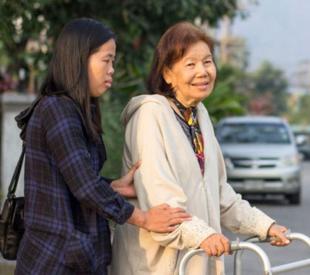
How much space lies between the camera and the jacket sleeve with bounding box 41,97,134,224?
2.94m

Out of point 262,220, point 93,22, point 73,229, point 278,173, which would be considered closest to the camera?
point 73,229

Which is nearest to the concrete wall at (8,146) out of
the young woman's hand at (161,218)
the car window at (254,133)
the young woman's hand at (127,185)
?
the car window at (254,133)

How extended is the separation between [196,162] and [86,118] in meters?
0.44

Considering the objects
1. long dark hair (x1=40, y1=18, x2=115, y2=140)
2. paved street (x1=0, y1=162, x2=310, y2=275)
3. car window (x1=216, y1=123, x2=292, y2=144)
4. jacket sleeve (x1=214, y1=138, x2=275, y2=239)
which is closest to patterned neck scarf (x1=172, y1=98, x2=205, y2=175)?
jacket sleeve (x1=214, y1=138, x2=275, y2=239)

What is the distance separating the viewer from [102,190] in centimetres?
296

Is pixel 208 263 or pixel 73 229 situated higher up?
pixel 73 229

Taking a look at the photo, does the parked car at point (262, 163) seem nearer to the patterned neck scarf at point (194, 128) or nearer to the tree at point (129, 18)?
the tree at point (129, 18)

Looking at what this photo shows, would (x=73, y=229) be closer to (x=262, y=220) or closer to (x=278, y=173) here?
(x=262, y=220)

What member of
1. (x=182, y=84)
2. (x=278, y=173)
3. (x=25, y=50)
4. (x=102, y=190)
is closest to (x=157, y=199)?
(x=102, y=190)

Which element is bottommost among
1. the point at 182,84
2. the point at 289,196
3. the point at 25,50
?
the point at 289,196

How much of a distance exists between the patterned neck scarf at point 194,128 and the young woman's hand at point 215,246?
13.9 inches

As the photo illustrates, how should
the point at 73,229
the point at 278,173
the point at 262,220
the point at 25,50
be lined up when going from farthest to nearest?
1. the point at 278,173
2. the point at 25,50
3. the point at 262,220
4. the point at 73,229

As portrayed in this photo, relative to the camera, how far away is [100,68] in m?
3.09

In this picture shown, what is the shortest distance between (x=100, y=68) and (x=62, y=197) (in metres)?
0.46
